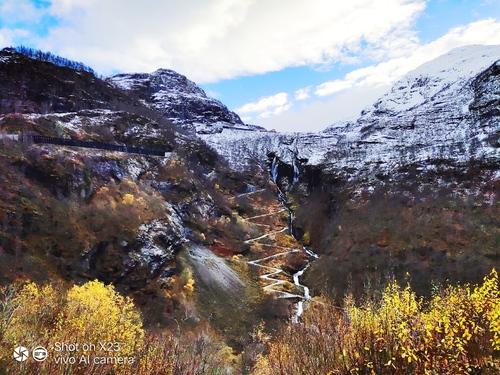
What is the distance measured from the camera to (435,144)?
142375 mm

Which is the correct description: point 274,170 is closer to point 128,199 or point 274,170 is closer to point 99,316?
point 128,199

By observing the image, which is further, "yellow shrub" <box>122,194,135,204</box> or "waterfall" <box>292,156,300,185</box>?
"waterfall" <box>292,156,300,185</box>

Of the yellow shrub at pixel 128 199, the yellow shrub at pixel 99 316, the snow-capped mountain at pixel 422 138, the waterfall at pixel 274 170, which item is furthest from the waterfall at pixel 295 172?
the yellow shrub at pixel 99 316

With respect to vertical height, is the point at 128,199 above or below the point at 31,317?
above

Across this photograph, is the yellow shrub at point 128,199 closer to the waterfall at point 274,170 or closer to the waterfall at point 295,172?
→ the waterfall at point 295,172

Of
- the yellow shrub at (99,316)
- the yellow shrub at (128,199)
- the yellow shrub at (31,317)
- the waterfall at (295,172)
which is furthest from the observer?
the waterfall at (295,172)

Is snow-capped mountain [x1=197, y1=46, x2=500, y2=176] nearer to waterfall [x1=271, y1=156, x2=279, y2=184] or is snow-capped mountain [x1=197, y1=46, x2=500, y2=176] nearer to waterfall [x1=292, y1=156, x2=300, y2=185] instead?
waterfall [x1=292, y1=156, x2=300, y2=185]

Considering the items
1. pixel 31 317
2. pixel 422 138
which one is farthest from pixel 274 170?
pixel 31 317

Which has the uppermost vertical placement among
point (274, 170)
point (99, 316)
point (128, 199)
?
point (274, 170)

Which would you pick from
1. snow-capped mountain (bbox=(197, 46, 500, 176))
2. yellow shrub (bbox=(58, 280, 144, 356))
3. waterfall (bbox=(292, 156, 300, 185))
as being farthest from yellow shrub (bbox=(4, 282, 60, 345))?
waterfall (bbox=(292, 156, 300, 185))

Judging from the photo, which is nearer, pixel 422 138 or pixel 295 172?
pixel 422 138

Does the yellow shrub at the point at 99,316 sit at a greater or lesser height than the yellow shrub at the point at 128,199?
lesser

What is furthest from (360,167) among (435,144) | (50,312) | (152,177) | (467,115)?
(50,312)

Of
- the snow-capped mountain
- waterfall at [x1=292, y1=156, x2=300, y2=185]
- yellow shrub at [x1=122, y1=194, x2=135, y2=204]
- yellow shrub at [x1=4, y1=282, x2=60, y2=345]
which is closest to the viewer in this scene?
yellow shrub at [x1=4, y1=282, x2=60, y2=345]
